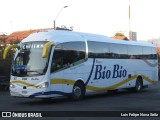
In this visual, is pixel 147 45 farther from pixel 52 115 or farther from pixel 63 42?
pixel 52 115

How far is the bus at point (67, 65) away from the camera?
18812mm

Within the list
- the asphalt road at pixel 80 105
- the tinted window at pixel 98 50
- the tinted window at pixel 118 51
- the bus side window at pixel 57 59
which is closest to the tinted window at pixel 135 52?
the tinted window at pixel 118 51

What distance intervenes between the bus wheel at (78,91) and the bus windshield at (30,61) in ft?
7.91

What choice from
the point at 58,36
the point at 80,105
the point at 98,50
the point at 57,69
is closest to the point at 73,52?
the point at 58,36

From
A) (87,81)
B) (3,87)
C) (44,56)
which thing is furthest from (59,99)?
(3,87)

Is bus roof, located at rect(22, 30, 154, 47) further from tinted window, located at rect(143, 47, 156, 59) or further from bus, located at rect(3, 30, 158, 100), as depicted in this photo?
tinted window, located at rect(143, 47, 156, 59)

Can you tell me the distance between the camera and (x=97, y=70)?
2280 cm

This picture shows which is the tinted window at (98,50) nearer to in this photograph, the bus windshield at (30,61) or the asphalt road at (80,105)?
the asphalt road at (80,105)

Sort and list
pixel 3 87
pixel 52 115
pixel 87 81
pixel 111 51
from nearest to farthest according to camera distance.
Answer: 1. pixel 52 115
2. pixel 87 81
3. pixel 111 51
4. pixel 3 87

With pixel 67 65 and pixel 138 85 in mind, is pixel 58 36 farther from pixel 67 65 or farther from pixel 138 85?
pixel 138 85

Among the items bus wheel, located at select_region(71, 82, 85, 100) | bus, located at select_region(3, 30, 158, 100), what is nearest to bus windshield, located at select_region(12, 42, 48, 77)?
bus, located at select_region(3, 30, 158, 100)

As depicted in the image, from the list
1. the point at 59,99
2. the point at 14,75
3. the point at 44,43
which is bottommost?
the point at 59,99

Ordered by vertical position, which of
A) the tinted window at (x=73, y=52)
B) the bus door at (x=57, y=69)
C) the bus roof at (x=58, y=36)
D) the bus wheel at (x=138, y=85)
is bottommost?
the bus wheel at (x=138, y=85)

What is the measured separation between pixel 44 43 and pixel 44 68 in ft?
4.24
